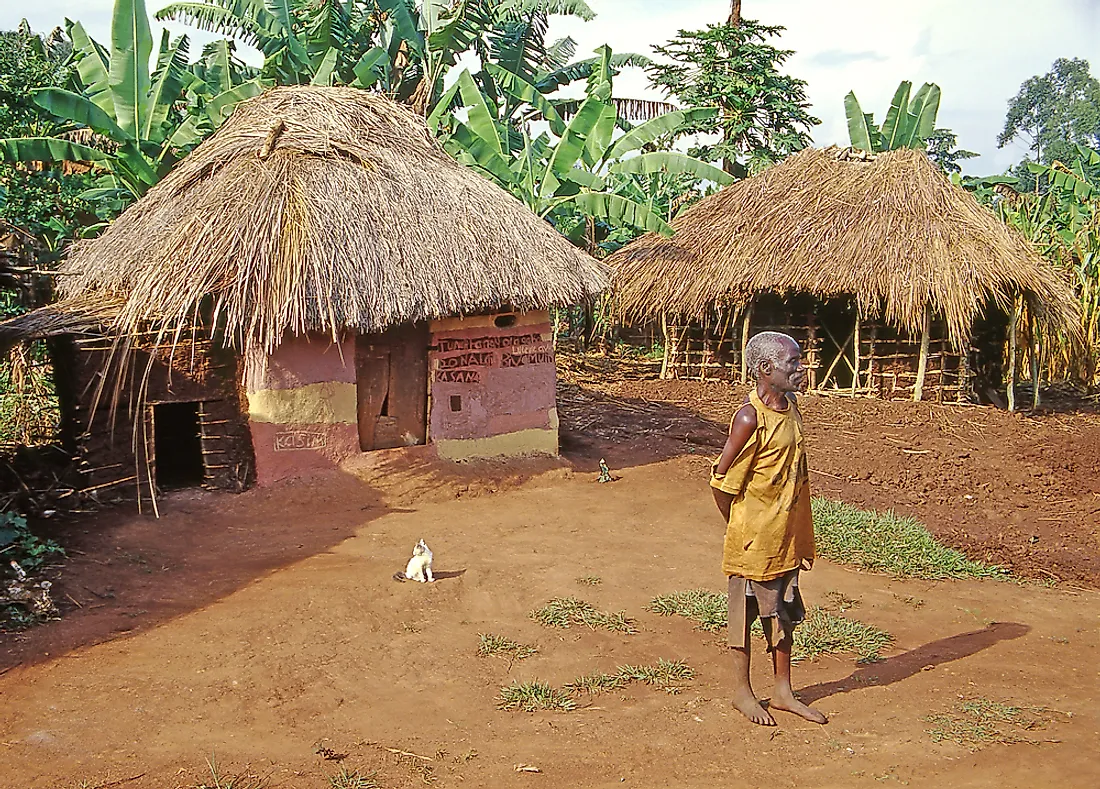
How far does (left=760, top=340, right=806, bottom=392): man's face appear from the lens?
4.39 meters

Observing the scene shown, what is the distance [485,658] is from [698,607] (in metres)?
1.49

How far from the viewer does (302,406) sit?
362 inches

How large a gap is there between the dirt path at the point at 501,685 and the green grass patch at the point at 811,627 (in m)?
0.13

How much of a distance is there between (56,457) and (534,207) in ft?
25.9

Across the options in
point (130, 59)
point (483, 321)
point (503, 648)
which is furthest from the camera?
point (130, 59)

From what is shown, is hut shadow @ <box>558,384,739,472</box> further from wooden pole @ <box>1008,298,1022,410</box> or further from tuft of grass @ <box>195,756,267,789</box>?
tuft of grass @ <box>195,756,267,789</box>

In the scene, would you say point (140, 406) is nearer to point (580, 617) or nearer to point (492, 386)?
point (492, 386)

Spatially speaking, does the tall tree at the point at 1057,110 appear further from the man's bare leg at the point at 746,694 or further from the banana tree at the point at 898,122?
the man's bare leg at the point at 746,694

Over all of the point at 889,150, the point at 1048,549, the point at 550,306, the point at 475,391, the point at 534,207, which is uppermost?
the point at 889,150

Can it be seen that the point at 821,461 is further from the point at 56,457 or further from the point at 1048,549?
the point at 56,457

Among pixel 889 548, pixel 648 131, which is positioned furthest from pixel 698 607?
pixel 648 131

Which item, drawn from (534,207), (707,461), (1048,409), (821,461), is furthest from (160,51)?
(1048,409)

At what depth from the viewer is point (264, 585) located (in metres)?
6.59

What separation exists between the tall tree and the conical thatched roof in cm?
3124
